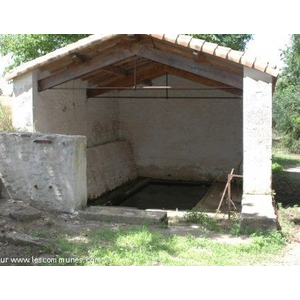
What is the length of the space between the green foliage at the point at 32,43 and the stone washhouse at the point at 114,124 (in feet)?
11.4

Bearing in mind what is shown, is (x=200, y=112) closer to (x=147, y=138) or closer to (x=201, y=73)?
(x=147, y=138)

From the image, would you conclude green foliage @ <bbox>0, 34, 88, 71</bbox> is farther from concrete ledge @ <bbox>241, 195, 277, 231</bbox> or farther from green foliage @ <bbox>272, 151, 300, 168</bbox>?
concrete ledge @ <bbox>241, 195, 277, 231</bbox>

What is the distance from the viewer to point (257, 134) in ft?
29.4

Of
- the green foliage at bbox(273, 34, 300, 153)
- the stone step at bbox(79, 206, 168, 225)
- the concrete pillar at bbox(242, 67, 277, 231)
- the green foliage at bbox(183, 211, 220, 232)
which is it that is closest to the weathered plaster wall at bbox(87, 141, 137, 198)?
the stone step at bbox(79, 206, 168, 225)

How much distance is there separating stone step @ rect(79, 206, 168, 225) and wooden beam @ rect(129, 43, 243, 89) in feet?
11.1

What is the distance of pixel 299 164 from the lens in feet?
65.5

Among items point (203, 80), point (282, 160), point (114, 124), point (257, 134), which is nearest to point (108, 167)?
point (114, 124)

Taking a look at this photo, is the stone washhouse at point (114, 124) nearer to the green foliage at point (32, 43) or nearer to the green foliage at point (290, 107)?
the green foliage at point (32, 43)

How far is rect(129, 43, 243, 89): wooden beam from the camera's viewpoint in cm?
988

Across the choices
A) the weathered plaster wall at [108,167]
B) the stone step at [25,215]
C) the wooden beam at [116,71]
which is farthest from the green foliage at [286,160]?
the stone step at [25,215]

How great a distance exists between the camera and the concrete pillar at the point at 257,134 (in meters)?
8.87

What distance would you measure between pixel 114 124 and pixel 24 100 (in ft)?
19.5

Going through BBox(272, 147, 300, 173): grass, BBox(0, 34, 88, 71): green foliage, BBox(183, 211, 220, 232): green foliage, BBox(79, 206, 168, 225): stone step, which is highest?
BBox(0, 34, 88, 71): green foliage

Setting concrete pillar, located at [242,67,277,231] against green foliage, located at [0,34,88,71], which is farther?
green foliage, located at [0,34,88,71]
